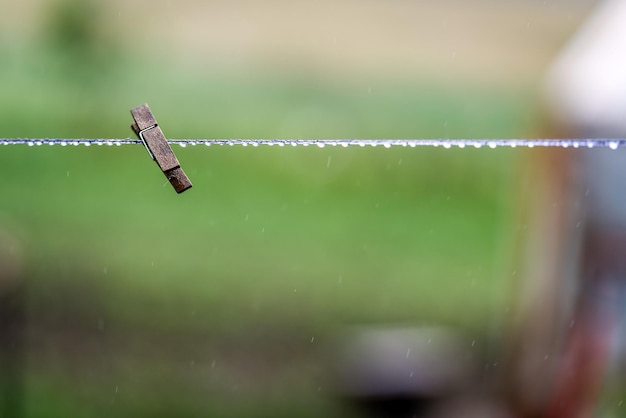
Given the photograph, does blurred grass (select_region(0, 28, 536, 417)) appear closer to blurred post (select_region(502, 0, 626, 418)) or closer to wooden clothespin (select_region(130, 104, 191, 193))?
blurred post (select_region(502, 0, 626, 418))

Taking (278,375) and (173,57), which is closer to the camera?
(278,375)

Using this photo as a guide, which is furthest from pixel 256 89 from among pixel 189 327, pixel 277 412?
pixel 277 412

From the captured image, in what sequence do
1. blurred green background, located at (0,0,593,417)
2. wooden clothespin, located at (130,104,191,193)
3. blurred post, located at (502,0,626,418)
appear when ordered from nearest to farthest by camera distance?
wooden clothespin, located at (130,104,191,193) < blurred post, located at (502,0,626,418) < blurred green background, located at (0,0,593,417)

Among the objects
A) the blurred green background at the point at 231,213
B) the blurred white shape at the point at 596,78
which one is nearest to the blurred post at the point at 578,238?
the blurred white shape at the point at 596,78

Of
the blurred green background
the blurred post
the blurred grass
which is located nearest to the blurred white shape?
the blurred post

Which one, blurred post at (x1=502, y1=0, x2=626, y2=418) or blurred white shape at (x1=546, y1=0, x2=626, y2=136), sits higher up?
blurred white shape at (x1=546, y1=0, x2=626, y2=136)

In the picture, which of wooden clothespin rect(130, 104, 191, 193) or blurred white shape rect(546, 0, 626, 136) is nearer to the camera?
wooden clothespin rect(130, 104, 191, 193)

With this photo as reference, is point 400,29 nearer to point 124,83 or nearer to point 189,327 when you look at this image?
point 124,83

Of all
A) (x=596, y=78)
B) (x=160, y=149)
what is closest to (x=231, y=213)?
(x=596, y=78)
